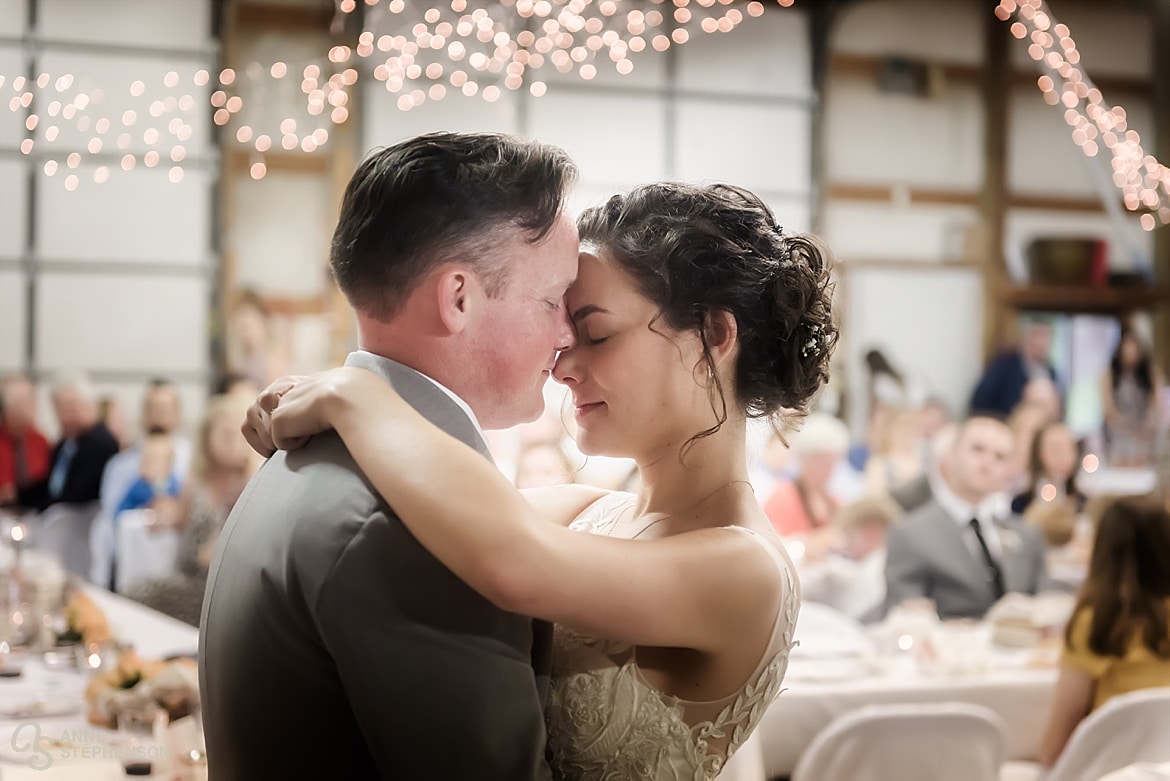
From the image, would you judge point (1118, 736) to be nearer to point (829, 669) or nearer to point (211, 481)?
point (829, 669)

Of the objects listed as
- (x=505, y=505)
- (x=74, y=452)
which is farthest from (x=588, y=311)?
(x=74, y=452)

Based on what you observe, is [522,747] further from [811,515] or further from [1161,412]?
[1161,412]

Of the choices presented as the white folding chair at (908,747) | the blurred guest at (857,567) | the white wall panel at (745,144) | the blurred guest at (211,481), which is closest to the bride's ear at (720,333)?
the white folding chair at (908,747)

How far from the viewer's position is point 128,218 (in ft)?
28.0

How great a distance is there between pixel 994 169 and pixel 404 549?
10.3 m

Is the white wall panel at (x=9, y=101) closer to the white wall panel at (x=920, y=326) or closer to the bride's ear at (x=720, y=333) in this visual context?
the bride's ear at (x=720, y=333)

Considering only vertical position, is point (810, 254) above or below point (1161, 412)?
above

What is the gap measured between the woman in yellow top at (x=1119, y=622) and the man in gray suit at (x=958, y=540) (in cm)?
112

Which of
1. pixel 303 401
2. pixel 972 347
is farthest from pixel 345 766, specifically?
pixel 972 347

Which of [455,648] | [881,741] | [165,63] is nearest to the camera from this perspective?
[455,648]

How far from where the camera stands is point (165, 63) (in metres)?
8.55

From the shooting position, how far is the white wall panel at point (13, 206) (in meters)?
8.27

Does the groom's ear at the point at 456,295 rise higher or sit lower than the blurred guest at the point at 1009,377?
higher

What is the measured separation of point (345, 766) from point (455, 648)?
19 centimetres
